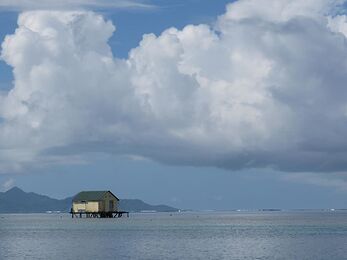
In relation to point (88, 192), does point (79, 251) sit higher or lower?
lower

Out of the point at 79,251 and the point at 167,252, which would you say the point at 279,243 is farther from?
the point at 79,251

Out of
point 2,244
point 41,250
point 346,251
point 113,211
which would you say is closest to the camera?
point 346,251

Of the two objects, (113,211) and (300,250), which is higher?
(113,211)

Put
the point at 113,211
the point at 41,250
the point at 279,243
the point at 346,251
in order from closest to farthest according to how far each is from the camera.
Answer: the point at 346,251
the point at 41,250
the point at 279,243
the point at 113,211

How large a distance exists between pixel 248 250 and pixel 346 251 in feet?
38.7

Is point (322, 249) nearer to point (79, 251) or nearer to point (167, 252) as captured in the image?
point (167, 252)

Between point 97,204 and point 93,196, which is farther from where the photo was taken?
point 93,196

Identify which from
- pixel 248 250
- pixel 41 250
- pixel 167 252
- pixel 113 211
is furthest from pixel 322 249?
pixel 113 211

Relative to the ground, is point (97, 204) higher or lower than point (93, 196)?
lower

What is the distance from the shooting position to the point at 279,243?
100062mm

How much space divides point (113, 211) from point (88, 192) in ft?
29.4

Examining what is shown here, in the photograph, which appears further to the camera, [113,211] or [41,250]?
[113,211]

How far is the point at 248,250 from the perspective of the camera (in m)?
89.0

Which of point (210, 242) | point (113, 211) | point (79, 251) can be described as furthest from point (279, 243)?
point (113, 211)
